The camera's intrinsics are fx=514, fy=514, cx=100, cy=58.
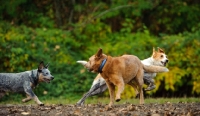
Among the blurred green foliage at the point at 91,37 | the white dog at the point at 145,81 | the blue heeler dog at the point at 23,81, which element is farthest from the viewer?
the blurred green foliage at the point at 91,37

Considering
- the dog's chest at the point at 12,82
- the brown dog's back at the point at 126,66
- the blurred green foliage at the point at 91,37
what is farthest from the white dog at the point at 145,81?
the blurred green foliage at the point at 91,37

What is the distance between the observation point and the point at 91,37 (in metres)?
21.0

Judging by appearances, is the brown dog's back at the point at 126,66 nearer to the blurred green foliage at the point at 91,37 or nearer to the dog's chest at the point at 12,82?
the dog's chest at the point at 12,82

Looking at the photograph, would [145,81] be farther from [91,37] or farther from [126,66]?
[91,37]

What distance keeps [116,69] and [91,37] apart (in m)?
10.5

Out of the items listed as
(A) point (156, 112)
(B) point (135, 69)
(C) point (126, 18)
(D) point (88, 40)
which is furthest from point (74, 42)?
(A) point (156, 112)

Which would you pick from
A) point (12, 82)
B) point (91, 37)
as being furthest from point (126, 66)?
point (91, 37)

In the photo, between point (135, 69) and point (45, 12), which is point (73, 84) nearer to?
point (45, 12)

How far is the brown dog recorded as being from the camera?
1033 cm

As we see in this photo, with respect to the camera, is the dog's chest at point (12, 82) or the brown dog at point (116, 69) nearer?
the brown dog at point (116, 69)

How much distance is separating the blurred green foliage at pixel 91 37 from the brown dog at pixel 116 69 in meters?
6.69

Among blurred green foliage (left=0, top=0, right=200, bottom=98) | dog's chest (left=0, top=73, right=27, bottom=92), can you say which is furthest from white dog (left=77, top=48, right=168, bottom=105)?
blurred green foliage (left=0, top=0, right=200, bottom=98)

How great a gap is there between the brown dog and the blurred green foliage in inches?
263

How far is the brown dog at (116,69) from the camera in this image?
33.9ft
